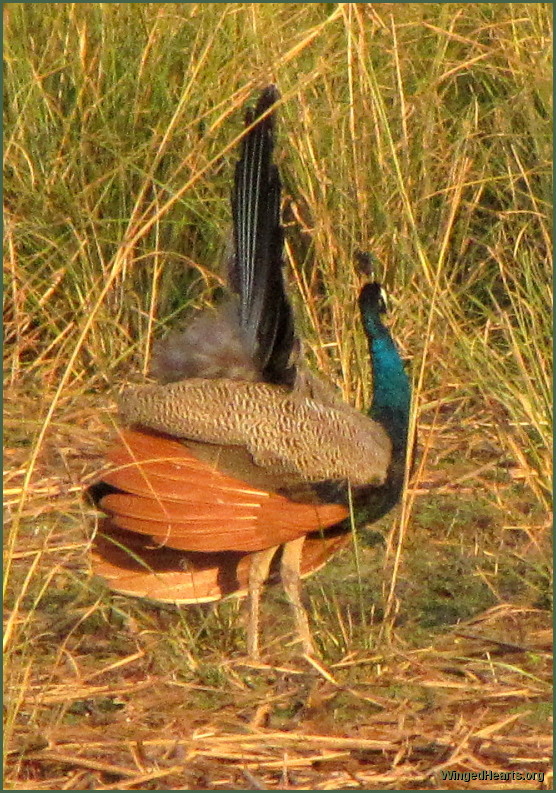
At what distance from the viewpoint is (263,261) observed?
4156 mm

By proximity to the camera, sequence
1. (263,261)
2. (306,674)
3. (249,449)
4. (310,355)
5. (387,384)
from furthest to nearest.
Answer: (310,355), (387,384), (263,261), (249,449), (306,674)

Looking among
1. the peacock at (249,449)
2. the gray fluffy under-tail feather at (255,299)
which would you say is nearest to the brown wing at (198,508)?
the peacock at (249,449)

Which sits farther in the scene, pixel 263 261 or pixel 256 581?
pixel 263 261

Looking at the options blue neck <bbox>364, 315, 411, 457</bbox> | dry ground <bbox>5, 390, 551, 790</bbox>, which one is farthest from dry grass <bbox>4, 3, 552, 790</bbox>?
blue neck <bbox>364, 315, 411, 457</bbox>

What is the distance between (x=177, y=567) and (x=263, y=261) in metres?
0.92

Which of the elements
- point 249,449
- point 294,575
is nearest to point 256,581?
point 294,575

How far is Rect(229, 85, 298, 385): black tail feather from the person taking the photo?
411 cm

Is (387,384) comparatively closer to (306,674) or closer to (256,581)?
(256,581)

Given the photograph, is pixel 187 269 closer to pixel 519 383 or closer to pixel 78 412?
pixel 78 412

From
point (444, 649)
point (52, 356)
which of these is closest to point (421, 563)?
point (444, 649)

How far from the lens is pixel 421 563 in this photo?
4.39 meters

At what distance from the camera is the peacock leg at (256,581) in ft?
12.6

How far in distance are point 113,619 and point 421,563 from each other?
975 mm

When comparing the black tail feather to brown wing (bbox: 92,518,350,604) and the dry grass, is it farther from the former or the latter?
brown wing (bbox: 92,518,350,604)
